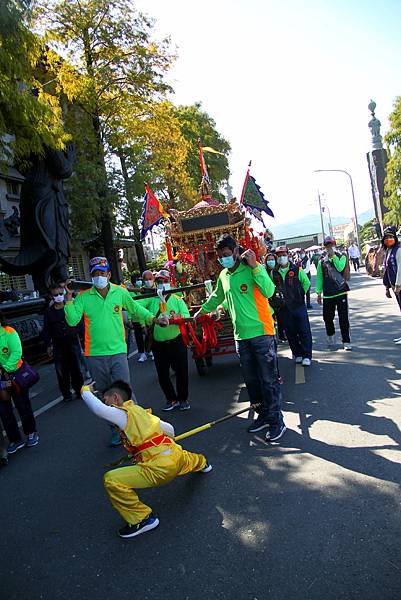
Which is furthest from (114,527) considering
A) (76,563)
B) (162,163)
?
(162,163)

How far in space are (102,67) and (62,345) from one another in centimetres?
1625

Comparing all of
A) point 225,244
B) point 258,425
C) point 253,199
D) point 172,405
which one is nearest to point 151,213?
point 253,199

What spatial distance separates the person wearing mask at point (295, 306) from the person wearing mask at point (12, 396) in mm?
4012

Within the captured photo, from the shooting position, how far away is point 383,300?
13930mm

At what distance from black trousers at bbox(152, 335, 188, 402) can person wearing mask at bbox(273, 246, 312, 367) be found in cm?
216

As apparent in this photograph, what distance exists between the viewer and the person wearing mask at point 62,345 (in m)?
7.88

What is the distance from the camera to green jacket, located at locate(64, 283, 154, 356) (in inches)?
209

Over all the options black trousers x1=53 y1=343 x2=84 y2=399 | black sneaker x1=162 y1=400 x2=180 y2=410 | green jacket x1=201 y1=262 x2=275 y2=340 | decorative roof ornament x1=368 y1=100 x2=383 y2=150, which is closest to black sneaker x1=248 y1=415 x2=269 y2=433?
green jacket x1=201 y1=262 x2=275 y2=340

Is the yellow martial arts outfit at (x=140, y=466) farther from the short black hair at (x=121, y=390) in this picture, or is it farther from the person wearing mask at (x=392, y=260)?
the person wearing mask at (x=392, y=260)

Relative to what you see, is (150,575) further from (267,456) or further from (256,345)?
(256,345)

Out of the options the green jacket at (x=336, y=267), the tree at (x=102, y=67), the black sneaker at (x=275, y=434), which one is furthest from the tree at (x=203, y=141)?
the black sneaker at (x=275, y=434)

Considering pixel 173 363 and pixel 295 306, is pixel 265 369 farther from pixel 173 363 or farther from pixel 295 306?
pixel 295 306

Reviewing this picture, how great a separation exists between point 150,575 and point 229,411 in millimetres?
3049

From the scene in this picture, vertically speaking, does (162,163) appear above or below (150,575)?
above
